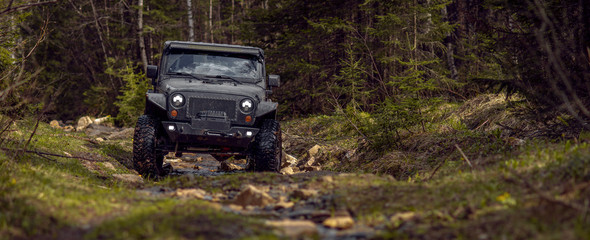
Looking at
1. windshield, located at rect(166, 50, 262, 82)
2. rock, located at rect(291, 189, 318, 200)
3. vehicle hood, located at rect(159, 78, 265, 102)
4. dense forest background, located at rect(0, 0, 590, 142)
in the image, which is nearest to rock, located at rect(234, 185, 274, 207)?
rock, located at rect(291, 189, 318, 200)

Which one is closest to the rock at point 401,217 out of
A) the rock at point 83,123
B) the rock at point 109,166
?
the rock at point 109,166

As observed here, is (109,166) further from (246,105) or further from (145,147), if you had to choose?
(246,105)

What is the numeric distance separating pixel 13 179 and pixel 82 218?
146 cm

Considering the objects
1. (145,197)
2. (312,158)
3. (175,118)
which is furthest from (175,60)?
(145,197)

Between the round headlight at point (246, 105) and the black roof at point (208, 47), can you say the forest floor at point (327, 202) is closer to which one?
the round headlight at point (246, 105)

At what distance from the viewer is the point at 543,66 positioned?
6617mm

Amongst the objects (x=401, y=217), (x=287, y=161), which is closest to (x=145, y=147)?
(x=287, y=161)

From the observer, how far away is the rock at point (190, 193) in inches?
220

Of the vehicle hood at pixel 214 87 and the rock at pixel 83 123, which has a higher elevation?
the vehicle hood at pixel 214 87

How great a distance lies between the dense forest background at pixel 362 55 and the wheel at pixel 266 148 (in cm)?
214

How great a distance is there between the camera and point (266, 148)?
7.83 metres

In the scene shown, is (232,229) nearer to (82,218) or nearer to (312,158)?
(82,218)

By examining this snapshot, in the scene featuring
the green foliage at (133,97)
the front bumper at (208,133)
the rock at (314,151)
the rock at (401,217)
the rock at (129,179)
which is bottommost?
the green foliage at (133,97)

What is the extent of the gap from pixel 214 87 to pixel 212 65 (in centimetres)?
108
